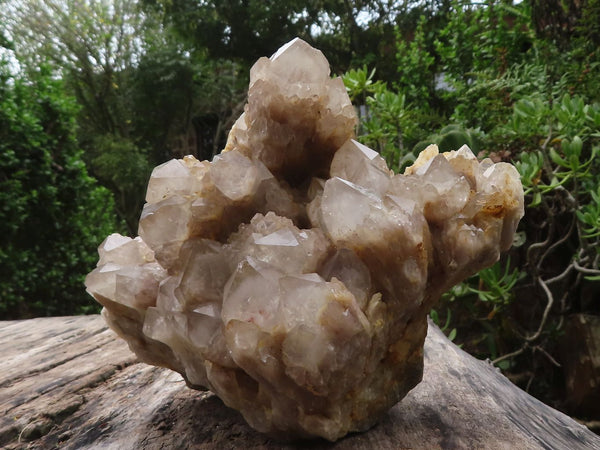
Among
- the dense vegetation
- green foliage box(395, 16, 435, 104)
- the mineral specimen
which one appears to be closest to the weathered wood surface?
the mineral specimen

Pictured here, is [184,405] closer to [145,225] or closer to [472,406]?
[145,225]

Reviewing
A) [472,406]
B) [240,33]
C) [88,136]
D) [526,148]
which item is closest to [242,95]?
[240,33]

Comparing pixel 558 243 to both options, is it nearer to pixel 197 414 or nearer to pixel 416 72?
pixel 197 414

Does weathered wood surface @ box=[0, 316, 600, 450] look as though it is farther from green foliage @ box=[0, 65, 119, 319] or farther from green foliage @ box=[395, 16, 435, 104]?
green foliage @ box=[395, 16, 435, 104]

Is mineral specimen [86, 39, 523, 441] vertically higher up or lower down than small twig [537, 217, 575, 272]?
Answer: higher up

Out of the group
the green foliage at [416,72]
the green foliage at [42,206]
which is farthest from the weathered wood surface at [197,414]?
the green foliage at [416,72]

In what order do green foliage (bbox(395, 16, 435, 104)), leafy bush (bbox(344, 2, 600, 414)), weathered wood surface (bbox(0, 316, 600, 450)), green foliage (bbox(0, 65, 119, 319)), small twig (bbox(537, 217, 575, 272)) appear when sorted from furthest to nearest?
green foliage (bbox(395, 16, 435, 104)) < green foliage (bbox(0, 65, 119, 319)) < small twig (bbox(537, 217, 575, 272)) < leafy bush (bbox(344, 2, 600, 414)) < weathered wood surface (bbox(0, 316, 600, 450))

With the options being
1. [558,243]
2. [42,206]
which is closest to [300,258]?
[558,243]
